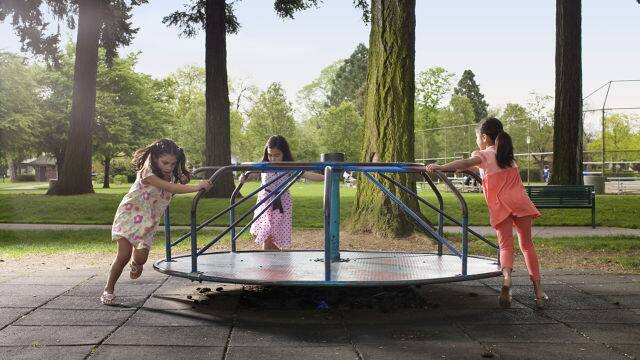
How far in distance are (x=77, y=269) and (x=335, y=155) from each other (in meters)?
3.27

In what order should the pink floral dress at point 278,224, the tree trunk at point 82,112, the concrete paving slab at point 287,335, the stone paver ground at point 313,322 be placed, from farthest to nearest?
the tree trunk at point 82,112 → the pink floral dress at point 278,224 → the concrete paving slab at point 287,335 → the stone paver ground at point 313,322

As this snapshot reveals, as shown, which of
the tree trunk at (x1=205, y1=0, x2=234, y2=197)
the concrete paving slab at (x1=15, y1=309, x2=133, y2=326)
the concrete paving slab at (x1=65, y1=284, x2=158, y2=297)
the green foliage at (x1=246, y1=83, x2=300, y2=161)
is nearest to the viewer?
the concrete paving slab at (x1=15, y1=309, x2=133, y2=326)

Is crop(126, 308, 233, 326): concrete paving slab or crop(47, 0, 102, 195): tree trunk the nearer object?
crop(126, 308, 233, 326): concrete paving slab

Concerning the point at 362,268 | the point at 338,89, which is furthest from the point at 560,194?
the point at 338,89

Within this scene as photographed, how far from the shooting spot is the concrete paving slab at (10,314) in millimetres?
4586

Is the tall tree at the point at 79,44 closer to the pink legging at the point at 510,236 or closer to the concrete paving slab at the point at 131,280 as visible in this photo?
the concrete paving slab at the point at 131,280

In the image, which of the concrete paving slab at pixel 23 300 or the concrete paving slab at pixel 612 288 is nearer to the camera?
the concrete paving slab at pixel 23 300

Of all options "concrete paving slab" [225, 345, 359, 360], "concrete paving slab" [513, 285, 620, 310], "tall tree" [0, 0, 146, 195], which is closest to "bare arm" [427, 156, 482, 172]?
"concrete paving slab" [513, 285, 620, 310]

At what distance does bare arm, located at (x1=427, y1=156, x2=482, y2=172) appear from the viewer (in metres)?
4.79

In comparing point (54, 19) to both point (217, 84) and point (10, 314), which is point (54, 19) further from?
point (10, 314)

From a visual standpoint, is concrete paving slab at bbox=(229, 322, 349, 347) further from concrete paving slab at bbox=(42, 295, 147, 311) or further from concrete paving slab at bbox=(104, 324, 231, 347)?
concrete paving slab at bbox=(42, 295, 147, 311)


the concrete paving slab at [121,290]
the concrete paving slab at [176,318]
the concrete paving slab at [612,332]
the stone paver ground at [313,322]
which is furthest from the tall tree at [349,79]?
the concrete paving slab at [612,332]

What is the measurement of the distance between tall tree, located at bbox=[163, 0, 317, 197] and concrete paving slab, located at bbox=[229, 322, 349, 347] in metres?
13.6

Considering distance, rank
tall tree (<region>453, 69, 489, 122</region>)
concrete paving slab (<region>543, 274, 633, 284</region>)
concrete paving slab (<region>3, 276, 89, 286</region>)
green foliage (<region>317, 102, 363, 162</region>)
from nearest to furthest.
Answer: concrete paving slab (<region>3, 276, 89, 286</region>) → concrete paving slab (<region>543, 274, 633, 284</region>) → green foliage (<region>317, 102, 363, 162</region>) → tall tree (<region>453, 69, 489, 122</region>)
